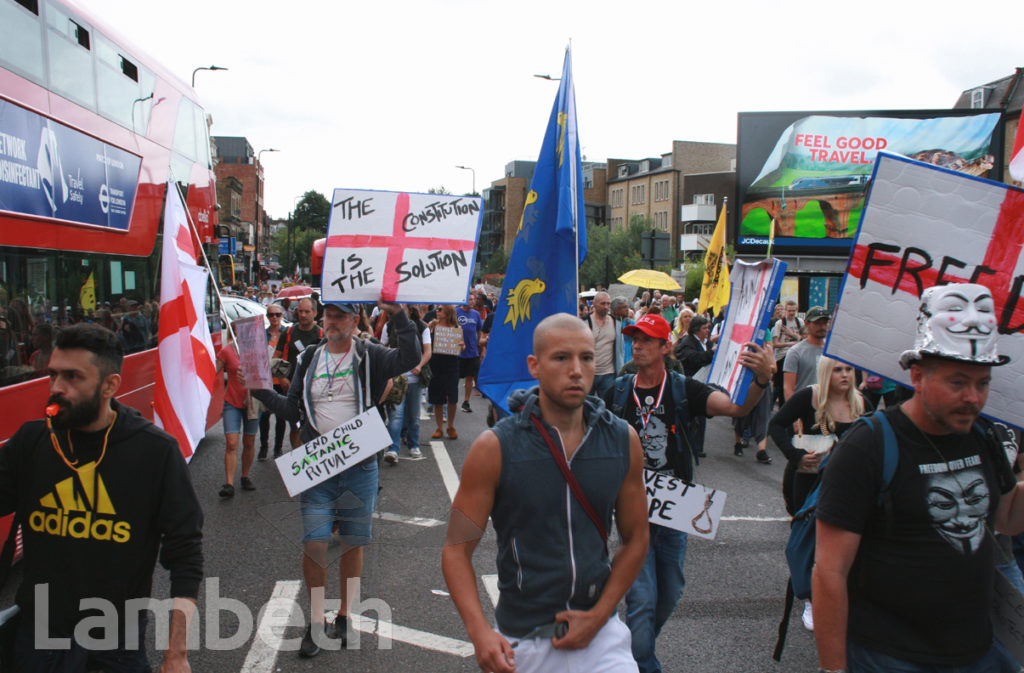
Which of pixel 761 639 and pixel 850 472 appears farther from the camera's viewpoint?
pixel 761 639

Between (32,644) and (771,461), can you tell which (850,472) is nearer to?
(32,644)

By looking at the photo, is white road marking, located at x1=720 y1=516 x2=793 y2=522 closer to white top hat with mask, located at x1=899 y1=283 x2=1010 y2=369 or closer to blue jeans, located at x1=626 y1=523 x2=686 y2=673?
blue jeans, located at x1=626 y1=523 x2=686 y2=673

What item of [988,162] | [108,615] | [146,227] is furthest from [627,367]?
[988,162]

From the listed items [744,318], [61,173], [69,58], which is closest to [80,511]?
[744,318]

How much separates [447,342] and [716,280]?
13.3 feet

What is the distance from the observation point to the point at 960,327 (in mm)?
2406

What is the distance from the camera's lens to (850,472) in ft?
8.00

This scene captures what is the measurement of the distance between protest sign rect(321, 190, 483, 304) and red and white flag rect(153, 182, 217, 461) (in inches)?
42.3

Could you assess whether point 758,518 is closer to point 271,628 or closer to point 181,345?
point 271,628

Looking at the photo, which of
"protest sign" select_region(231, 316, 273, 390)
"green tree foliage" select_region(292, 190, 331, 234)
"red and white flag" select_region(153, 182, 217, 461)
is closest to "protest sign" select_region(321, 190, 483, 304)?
"protest sign" select_region(231, 316, 273, 390)

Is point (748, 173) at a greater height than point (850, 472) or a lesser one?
greater

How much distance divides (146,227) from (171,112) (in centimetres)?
206

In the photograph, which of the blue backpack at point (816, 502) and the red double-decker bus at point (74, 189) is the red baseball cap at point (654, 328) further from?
the red double-decker bus at point (74, 189)

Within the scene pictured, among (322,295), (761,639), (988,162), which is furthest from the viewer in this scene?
(988,162)
